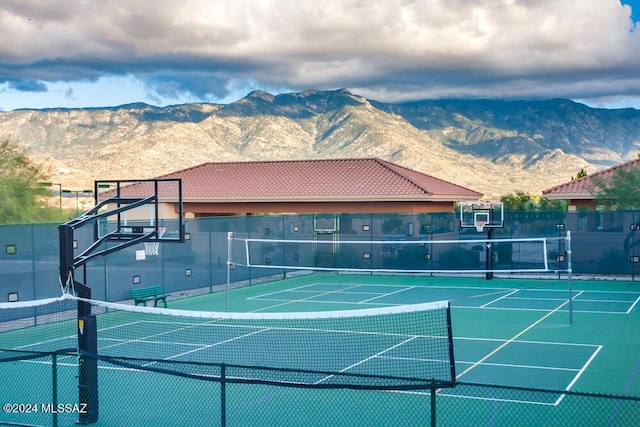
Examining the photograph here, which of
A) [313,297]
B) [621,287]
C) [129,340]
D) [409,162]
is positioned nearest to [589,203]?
[621,287]

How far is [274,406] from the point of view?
A: 13.3 meters

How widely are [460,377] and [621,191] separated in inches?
1053

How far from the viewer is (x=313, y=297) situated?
28.9 meters

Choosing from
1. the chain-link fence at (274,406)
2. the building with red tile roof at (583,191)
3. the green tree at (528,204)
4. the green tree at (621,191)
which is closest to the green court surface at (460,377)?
the chain-link fence at (274,406)

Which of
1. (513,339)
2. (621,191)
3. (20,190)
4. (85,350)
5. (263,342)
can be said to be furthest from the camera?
(20,190)

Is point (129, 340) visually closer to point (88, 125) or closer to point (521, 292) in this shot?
point (521, 292)

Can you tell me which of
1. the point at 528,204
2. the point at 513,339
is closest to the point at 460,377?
the point at 513,339

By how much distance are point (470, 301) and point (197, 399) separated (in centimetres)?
1535

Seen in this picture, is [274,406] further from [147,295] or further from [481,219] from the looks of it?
[481,219]

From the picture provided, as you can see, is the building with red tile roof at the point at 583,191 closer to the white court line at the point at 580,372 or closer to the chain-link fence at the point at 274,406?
the white court line at the point at 580,372

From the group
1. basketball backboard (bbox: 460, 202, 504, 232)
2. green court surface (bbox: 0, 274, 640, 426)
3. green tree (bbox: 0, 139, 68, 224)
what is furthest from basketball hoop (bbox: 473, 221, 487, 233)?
green tree (bbox: 0, 139, 68, 224)

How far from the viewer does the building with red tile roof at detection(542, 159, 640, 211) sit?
41031mm

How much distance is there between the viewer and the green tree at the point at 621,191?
39.2m

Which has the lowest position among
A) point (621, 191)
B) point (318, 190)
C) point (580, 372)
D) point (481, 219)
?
point (580, 372)
